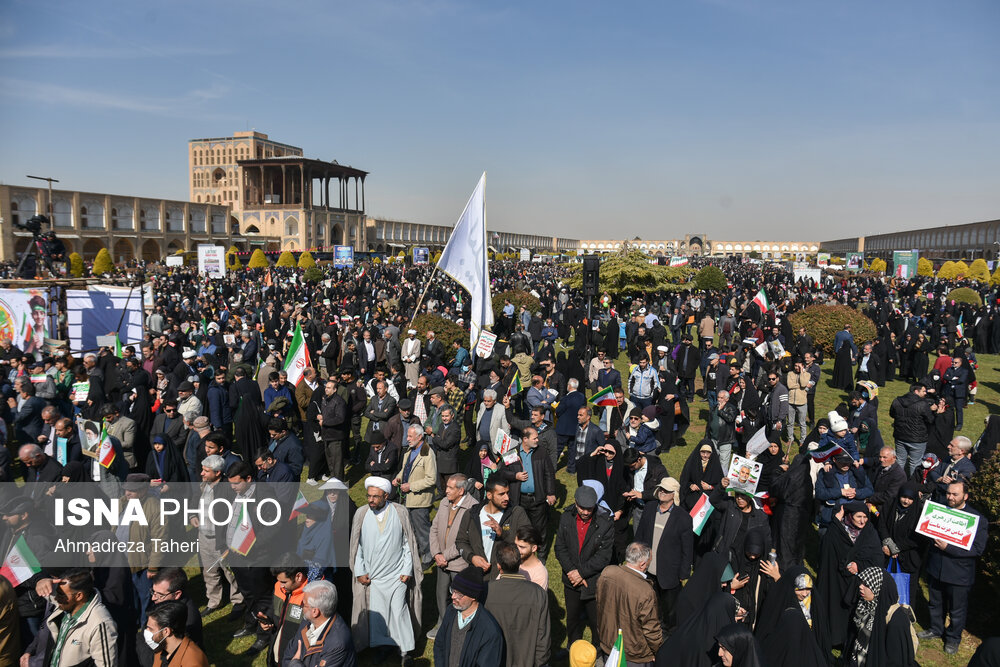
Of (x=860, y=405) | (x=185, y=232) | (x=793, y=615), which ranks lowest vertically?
(x=793, y=615)

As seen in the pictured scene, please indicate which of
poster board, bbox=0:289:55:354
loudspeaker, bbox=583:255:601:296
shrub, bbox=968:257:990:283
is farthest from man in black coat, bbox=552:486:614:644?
shrub, bbox=968:257:990:283

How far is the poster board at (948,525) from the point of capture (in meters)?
4.96

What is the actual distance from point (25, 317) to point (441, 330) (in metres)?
9.09

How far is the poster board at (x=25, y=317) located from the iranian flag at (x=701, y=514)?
13906 millimetres

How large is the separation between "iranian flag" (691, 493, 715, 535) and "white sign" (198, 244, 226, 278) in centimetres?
2880

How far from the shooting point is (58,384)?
32.7 ft

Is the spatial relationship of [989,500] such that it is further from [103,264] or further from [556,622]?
[103,264]

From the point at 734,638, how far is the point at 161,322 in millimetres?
16432

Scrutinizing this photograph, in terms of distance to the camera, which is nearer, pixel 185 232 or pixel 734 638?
pixel 734 638

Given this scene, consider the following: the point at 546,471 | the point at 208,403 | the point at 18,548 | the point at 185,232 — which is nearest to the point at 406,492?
the point at 546,471

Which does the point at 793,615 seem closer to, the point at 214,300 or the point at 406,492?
the point at 406,492

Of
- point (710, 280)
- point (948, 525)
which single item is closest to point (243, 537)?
point (948, 525)

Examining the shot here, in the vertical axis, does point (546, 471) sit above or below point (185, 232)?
below

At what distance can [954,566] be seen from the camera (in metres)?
5.05
